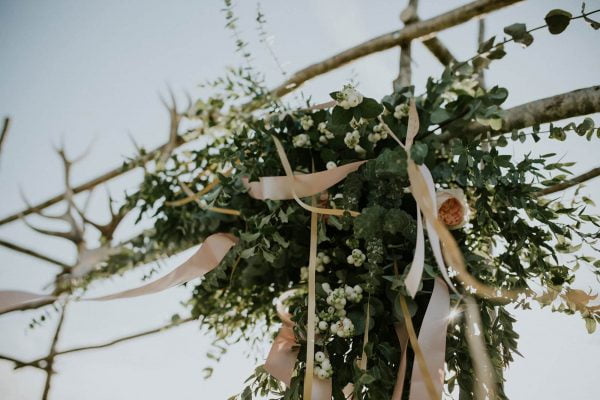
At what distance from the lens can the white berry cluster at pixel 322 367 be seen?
49 centimetres

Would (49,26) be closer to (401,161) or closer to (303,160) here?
(303,160)

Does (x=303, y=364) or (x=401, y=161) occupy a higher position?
(x=401, y=161)

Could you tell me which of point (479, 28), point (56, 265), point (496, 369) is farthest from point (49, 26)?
point (496, 369)

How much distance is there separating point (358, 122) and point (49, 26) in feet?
5.82

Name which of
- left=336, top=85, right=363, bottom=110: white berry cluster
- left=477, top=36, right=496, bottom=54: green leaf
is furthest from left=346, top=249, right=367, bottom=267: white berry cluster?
left=477, top=36, right=496, bottom=54: green leaf

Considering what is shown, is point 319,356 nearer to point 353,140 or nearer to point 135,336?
point 353,140

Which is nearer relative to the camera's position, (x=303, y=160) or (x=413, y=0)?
(x=303, y=160)

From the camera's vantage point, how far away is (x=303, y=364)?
0.53m

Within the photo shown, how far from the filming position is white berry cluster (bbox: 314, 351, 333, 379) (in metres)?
0.49

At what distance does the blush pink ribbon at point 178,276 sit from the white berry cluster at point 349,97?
350mm

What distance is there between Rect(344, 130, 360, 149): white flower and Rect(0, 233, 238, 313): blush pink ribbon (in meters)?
0.29

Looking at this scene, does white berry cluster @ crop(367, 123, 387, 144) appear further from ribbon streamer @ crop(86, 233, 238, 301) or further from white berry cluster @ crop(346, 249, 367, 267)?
ribbon streamer @ crop(86, 233, 238, 301)

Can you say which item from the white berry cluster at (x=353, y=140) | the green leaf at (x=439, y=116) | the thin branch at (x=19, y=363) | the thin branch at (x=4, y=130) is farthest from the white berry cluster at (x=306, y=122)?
the thin branch at (x=4, y=130)

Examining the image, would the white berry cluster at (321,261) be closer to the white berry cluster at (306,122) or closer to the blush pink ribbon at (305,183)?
the blush pink ribbon at (305,183)
